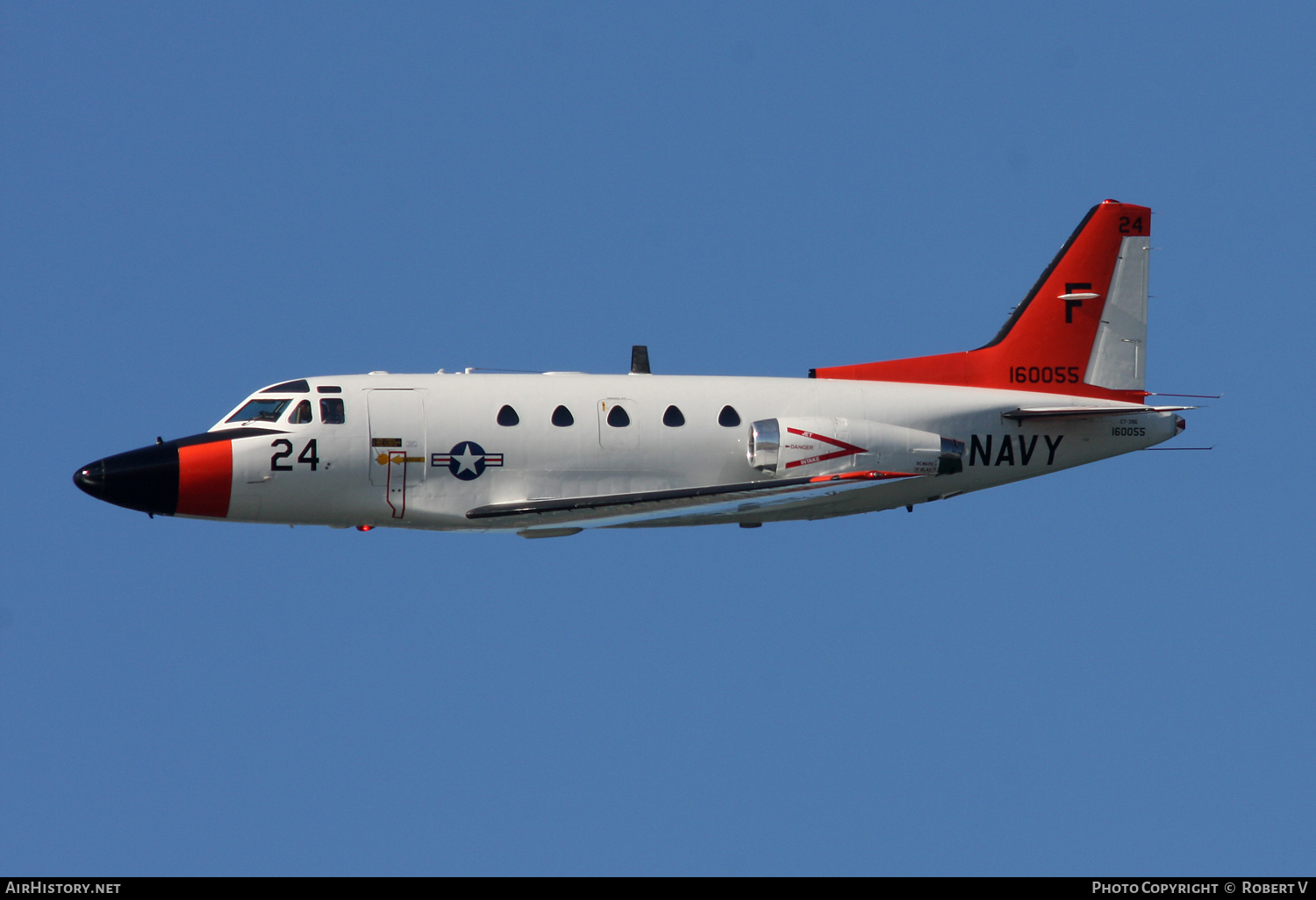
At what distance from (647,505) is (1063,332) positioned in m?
10.9

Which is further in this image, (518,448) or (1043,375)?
(1043,375)

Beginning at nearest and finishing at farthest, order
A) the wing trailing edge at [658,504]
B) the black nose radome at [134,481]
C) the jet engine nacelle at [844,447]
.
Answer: the black nose radome at [134,481] < the wing trailing edge at [658,504] < the jet engine nacelle at [844,447]

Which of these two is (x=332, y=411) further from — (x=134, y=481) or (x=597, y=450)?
(x=597, y=450)

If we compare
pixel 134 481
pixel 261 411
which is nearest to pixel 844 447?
pixel 261 411

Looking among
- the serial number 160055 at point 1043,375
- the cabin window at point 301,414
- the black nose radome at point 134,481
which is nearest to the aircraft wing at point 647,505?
the cabin window at point 301,414

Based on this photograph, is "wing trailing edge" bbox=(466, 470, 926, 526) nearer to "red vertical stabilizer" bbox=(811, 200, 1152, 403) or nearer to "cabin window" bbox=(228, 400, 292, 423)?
"cabin window" bbox=(228, 400, 292, 423)

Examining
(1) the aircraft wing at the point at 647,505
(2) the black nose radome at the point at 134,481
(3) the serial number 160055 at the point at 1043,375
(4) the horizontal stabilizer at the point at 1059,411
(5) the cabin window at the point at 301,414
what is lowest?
(1) the aircraft wing at the point at 647,505

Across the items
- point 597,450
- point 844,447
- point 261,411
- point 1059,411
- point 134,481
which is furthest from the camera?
point 1059,411

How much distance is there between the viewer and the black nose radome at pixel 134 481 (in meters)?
31.4

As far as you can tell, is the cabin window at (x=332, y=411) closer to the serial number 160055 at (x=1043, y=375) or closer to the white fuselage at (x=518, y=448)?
the white fuselage at (x=518, y=448)

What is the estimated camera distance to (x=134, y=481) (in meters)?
31.4

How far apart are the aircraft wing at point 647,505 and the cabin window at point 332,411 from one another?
2.99m
